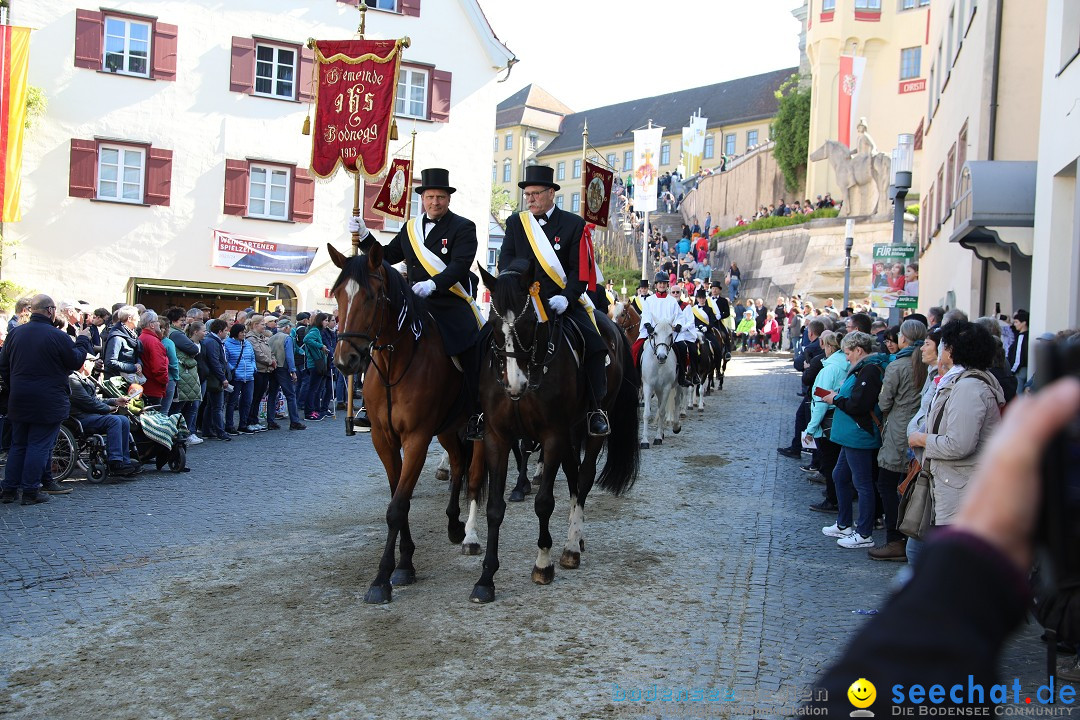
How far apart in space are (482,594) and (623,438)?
276 centimetres

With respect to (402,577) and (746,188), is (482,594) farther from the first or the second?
(746,188)

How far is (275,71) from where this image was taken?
92.5ft

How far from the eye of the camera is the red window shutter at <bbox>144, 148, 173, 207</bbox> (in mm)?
26578

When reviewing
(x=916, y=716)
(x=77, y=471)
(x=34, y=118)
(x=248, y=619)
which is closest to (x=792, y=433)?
(x=77, y=471)

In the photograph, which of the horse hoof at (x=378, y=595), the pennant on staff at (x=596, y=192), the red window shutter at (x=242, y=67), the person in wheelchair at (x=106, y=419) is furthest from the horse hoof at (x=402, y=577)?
the red window shutter at (x=242, y=67)

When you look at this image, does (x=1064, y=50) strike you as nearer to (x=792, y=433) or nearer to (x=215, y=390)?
(x=792, y=433)

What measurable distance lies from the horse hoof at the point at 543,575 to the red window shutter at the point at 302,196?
23.1 m

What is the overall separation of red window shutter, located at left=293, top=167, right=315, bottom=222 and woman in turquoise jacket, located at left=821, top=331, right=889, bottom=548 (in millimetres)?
22189

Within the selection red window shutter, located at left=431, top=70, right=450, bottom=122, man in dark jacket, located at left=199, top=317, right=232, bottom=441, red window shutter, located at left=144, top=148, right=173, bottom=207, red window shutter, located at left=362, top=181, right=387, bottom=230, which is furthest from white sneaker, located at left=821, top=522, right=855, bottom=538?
red window shutter, located at left=431, top=70, right=450, bottom=122

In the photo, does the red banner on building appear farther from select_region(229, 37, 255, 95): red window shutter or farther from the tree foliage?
the tree foliage

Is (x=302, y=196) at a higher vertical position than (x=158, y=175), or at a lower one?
lower

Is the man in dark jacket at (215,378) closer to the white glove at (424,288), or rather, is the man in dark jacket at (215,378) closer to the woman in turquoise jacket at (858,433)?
the white glove at (424,288)

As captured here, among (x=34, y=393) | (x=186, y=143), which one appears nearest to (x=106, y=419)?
(x=34, y=393)

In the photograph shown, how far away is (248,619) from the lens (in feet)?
19.5
